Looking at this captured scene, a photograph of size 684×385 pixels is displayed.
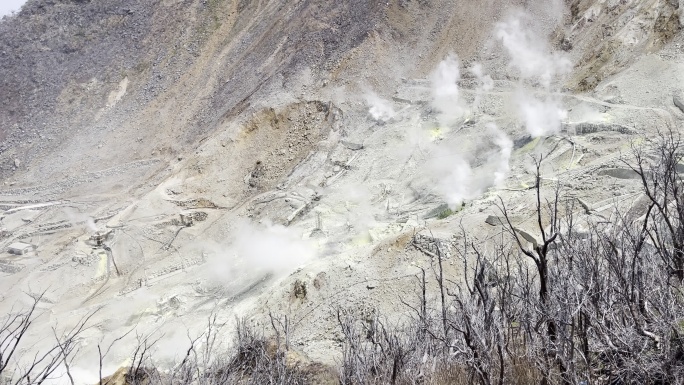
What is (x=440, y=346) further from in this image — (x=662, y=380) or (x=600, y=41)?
(x=600, y=41)

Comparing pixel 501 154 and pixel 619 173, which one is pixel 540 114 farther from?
pixel 619 173

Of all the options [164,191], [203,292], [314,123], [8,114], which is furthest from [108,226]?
[8,114]

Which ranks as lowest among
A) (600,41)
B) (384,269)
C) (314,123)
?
(384,269)

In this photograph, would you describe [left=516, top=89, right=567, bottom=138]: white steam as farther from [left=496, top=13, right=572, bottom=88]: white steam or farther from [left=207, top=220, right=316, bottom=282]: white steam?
[left=207, top=220, right=316, bottom=282]: white steam

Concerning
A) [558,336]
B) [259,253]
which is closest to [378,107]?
[259,253]

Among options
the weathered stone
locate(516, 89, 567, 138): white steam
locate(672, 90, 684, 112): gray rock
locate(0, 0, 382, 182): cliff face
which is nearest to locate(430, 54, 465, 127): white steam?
locate(516, 89, 567, 138): white steam

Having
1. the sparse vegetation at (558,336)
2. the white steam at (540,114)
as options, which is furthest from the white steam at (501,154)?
the sparse vegetation at (558,336)

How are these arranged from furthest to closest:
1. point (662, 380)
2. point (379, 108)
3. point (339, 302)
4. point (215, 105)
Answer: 1. point (215, 105)
2. point (379, 108)
3. point (339, 302)
4. point (662, 380)
